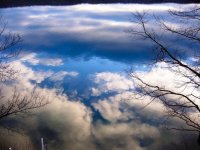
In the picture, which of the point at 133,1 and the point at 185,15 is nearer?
the point at 185,15

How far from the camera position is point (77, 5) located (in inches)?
2579

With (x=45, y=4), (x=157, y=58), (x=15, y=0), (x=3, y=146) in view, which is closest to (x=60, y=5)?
(x=45, y=4)

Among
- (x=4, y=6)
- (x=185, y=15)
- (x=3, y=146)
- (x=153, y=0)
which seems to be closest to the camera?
(x=185, y=15)

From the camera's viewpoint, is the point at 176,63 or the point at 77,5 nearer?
the point at 176,63

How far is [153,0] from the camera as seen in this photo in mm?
62250

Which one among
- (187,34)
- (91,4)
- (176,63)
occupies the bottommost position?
(91,4)

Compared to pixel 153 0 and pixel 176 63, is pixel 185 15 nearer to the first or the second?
pixel 176 63

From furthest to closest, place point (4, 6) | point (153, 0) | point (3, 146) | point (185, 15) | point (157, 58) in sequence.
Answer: point (153, 0) → point (4, 6) → point (3, 146) → point (157, 58) → point (185, 15)

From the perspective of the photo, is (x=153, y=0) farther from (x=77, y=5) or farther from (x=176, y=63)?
(x=176, y=63)

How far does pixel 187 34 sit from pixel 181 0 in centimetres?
Answer: 5178

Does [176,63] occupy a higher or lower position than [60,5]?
higher

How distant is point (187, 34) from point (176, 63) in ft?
3.36

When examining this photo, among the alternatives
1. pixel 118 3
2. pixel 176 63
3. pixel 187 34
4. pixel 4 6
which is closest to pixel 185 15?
pixel 187 34

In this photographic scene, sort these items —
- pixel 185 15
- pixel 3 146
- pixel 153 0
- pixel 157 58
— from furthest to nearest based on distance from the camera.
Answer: pixel 153 0 → pixel 3 146 → pixel 157 58 → pixel 185 15
